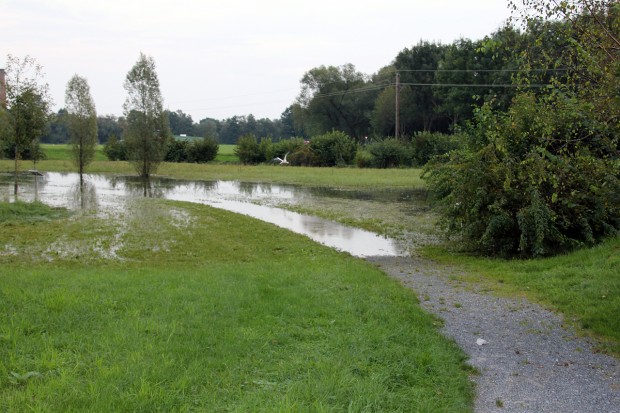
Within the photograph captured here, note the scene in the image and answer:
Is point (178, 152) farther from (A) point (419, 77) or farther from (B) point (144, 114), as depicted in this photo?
(A) point (419, 77)

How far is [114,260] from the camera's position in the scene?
10188mm

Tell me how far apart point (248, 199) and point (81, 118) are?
17257 millimetres

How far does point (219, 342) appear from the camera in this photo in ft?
16.1

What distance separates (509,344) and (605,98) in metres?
2.84

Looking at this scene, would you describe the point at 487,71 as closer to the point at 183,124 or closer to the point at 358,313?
the point at 358,313

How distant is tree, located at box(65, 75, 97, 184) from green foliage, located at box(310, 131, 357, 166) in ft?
72.9

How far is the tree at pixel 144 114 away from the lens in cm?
3519

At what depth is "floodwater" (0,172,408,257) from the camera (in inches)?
536

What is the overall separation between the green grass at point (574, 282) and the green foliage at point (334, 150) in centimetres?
3959

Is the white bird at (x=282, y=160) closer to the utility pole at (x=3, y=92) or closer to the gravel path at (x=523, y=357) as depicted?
the utility pole at (x=3, y=92)

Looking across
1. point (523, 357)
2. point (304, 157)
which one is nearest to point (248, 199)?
point (523, 357)

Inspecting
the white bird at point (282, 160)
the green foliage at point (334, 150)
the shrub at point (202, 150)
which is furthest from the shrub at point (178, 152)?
the green foliage at point (334, 150)

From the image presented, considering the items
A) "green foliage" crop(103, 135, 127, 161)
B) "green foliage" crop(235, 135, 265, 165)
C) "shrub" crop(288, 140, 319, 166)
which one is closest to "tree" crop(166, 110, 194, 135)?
"green foliage" crop(103, 135, 127, 161)

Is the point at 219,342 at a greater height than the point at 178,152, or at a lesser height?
lesser
